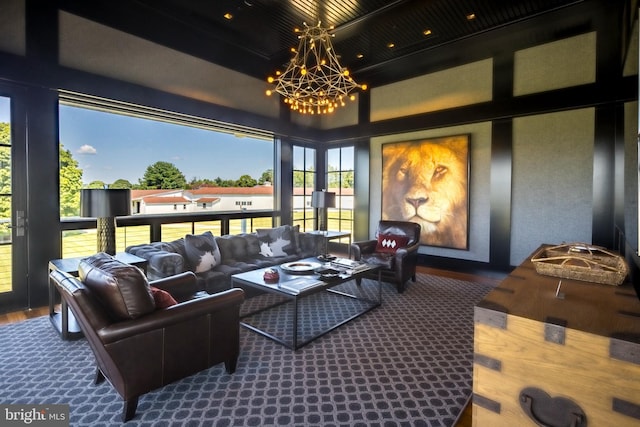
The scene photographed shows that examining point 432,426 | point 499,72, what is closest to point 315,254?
point 432,426

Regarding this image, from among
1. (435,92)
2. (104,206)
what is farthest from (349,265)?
(435,92)

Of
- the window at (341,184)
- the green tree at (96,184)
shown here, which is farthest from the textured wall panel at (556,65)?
the green tree at (96,184)

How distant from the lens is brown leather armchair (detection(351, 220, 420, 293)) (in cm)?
445

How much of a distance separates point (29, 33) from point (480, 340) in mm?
5291

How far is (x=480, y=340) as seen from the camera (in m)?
1.34

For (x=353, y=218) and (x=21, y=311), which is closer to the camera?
(x=21, y=311)

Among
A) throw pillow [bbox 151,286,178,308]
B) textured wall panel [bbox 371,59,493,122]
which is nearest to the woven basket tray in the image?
throw pillow [bbox 151,286,178,308]

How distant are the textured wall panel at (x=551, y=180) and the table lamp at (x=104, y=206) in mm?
5562

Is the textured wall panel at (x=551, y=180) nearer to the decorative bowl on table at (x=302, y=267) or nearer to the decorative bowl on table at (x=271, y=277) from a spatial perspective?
the decorative bowl on table at (x=302, y=267)

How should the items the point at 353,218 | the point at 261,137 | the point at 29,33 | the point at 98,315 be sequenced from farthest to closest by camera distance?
the point at 353,218 < the point at 261,137 < the point at 29,33 < the point at 98,315

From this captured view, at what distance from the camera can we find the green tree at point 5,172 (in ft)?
11.8

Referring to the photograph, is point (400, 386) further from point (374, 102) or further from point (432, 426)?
point (374, 102)

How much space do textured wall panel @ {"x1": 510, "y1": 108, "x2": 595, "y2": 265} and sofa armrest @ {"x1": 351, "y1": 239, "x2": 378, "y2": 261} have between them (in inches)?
89.7

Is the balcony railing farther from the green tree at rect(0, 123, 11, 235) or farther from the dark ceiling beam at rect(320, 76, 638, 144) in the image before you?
the dark ceiling beam at rect(320, 76, 638, 144)
